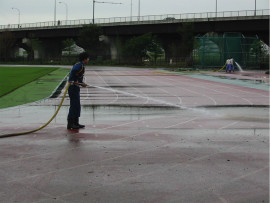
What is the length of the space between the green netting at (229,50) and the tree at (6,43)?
5782 cm

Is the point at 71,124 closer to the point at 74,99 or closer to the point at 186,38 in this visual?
the point at 74,99

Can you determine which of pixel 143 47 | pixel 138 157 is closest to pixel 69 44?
pixel 143 47

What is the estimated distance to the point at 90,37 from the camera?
8425cm

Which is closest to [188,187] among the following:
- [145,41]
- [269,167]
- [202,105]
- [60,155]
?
[269,167]

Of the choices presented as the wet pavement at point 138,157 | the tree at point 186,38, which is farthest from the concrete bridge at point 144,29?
the wet pavement at point 138,157

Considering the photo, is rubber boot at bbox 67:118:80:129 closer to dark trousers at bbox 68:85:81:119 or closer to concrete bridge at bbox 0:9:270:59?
dark trousers at bbox 68:85:81:119

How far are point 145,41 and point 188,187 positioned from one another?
70170mm

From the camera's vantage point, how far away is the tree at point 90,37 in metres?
84.1

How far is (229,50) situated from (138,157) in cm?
4313

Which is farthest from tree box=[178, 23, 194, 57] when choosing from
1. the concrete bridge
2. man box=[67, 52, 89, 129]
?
man box=[67, 52, 89, 129]

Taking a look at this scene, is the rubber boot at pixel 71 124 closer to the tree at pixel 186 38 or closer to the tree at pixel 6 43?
the tree at pixel 186 38

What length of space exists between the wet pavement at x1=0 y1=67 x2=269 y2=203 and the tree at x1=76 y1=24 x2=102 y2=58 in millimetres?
70671

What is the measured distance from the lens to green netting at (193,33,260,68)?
161 ft

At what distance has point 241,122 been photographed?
1230 centimetres
